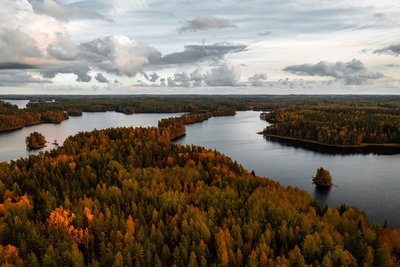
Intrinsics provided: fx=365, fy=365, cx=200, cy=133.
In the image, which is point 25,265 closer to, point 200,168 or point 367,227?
point 367,227

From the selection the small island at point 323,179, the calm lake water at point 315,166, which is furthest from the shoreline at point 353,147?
the small island at point 323,179

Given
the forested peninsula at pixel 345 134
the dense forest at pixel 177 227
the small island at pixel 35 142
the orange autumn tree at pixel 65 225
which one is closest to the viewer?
the dense forest at pixel 177 227

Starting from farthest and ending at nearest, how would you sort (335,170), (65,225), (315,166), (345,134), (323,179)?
(345,134) → (315,166) → (335,170) → (323,179) → (65,225)

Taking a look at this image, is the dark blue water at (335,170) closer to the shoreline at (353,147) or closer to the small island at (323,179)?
the small island at (323,179)

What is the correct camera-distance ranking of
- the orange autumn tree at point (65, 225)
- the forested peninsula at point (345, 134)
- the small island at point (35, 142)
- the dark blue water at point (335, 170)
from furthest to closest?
1. the forested peninsula at point (345, 134)
2. the small island at point (35, 142)
3. the dark blue water at point (335, 170)
4. the orange autumn tree at point (65, 225)

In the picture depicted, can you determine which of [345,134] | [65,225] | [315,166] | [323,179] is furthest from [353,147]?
[65,225]

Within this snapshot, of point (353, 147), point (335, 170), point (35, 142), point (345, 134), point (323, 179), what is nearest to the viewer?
point (323, 179)

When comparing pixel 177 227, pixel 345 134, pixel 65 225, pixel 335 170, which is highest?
pixel 65 225

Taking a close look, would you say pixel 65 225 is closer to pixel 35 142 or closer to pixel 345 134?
pixel 35 142
